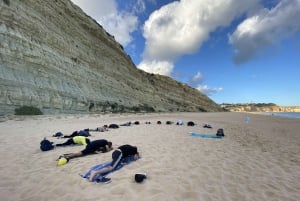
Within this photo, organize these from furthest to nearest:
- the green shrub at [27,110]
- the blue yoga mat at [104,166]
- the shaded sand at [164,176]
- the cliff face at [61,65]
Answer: the cliff face at [61,65] → the green shrub at [27,110] → the blue yoga mat at [104,166] → the shaded sand at [164,176]

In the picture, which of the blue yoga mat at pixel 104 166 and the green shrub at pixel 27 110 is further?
the green shrub at pixel 27 110

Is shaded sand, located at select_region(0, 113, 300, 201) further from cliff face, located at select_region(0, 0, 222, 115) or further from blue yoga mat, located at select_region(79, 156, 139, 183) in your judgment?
cliff face, located at select_region(0, 0, 222, 115)

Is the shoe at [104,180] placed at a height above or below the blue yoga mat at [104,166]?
below

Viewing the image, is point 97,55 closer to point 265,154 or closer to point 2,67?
point 2,67

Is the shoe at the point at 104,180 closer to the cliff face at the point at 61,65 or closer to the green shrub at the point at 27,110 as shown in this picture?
the cliff face at the point at 61,65

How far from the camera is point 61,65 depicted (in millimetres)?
26344

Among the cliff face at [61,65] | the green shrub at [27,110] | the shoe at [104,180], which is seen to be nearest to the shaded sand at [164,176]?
the shoe at [104,180]

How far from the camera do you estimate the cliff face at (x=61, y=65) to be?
1975cm

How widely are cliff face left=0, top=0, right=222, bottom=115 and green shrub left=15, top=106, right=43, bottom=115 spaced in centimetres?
36

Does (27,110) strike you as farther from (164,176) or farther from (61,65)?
(164,176)

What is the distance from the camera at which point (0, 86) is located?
17484mm

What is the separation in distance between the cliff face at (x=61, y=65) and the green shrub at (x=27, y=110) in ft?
1.17

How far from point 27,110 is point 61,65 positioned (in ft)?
29.2

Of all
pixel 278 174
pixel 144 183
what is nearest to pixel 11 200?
pixel 144 183
